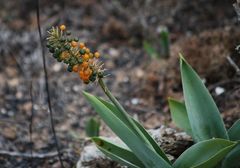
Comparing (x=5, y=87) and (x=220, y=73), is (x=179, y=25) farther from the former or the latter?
(x=5, y=87)

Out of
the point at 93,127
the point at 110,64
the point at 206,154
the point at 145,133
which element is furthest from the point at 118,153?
the point at 110,64

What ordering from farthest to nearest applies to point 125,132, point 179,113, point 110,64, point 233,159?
point 110,64 < point 179,113 < point 233,159 < point 125,132

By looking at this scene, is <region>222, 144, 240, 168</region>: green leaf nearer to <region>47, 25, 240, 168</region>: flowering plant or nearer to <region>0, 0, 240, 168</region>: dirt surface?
<region>47, 25, 240, 168</region>: flowering plant

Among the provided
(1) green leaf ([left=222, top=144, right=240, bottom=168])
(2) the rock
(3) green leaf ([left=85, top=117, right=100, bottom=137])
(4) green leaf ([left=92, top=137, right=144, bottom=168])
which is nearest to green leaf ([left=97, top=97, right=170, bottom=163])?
(4) green leaf ([left=92, top=137, right=144, bottom=168])

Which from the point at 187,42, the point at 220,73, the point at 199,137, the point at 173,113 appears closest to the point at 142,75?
the point at 187,42

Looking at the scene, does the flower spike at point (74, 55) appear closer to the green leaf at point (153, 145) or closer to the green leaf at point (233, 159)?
the green leaf at point (153, 145)

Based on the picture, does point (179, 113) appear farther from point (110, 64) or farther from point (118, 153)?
point (110, 64)

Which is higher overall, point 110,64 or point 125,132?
point 110,64
